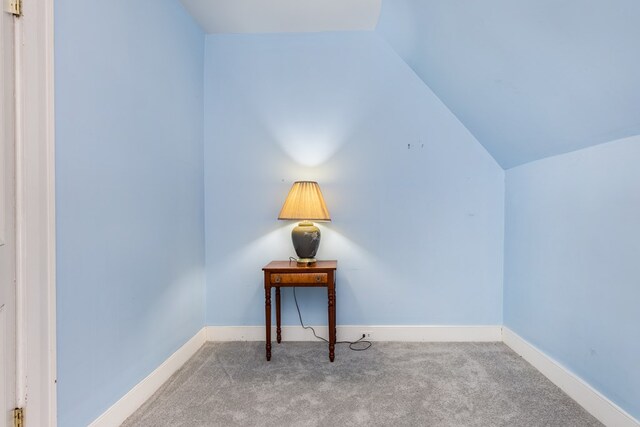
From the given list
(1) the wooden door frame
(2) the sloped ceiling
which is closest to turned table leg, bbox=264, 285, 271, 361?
(1) the wooden door frame

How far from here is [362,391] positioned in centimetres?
187

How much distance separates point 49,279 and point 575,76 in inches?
84.0

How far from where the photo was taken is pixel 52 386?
4.06 ft

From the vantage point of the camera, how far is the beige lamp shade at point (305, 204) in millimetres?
2336

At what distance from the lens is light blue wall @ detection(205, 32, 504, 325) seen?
2598 mm

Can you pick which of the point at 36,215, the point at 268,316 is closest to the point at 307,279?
the point at 268,316

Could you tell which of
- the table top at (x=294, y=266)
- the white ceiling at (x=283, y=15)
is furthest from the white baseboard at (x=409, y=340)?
the white ceiling at (x=283, y=15)

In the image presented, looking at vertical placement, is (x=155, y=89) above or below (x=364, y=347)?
above

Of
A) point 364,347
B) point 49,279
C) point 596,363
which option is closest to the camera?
point 49,279

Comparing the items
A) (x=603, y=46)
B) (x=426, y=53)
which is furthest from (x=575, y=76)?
(x=426, y=53)

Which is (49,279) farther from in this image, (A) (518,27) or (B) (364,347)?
(A) (518,27)

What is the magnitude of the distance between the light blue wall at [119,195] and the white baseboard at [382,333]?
13.8 inches

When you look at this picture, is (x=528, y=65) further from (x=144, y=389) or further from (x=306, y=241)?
(x=144, y=389)

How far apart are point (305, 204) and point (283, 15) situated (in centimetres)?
126
